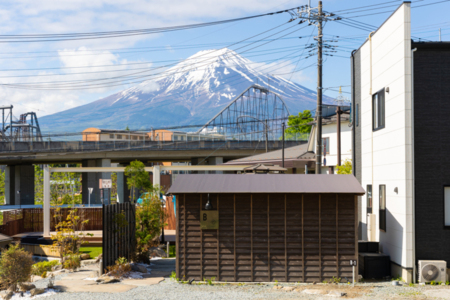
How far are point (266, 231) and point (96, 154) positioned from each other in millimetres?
52263

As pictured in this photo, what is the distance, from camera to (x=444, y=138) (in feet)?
43.1

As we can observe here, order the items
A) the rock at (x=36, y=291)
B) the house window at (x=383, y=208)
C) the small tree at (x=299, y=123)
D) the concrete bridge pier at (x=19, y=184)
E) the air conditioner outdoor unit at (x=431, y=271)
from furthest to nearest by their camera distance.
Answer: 1. the small tree at (x=299, y=123)
2. the concrete bridge pier at (x=19, y=184)
3. the house window at (x=383, y=208)
4. the air conditioner outdoor unit at (x=431, y=271)
5. the rock at (x=36, y=291)

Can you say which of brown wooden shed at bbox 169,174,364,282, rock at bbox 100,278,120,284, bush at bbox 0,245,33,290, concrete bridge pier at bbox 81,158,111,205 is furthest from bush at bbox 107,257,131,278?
concrete bridge pier at bbox 81,158,111,205

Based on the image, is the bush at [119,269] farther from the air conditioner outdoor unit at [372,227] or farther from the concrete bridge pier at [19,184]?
the concrete bridge pier at [19,184]

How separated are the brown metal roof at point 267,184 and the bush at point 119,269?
2.97m

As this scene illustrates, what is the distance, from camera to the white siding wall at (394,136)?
13.0 metres

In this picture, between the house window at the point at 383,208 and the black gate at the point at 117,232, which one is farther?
the house window at the point at 383,208

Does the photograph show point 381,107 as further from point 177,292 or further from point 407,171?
point 177,292

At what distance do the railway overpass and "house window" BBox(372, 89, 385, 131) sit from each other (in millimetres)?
49005

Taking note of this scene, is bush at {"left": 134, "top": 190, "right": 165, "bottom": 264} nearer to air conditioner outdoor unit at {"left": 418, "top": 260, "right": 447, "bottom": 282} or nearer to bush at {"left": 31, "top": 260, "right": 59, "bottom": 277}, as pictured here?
bush at {"left": 31, "top": 260, "right": 59, "bottom": 277}

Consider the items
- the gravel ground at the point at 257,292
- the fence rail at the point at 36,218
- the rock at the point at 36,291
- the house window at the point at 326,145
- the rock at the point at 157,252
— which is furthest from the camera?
the house window at the point at 326,145

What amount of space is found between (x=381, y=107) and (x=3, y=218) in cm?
2406

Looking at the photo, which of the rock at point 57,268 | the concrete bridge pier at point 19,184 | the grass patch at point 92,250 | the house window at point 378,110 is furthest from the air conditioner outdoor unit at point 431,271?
the concrete bridge pier at point 19,184

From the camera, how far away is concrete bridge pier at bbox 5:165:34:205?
67750 millimetres
